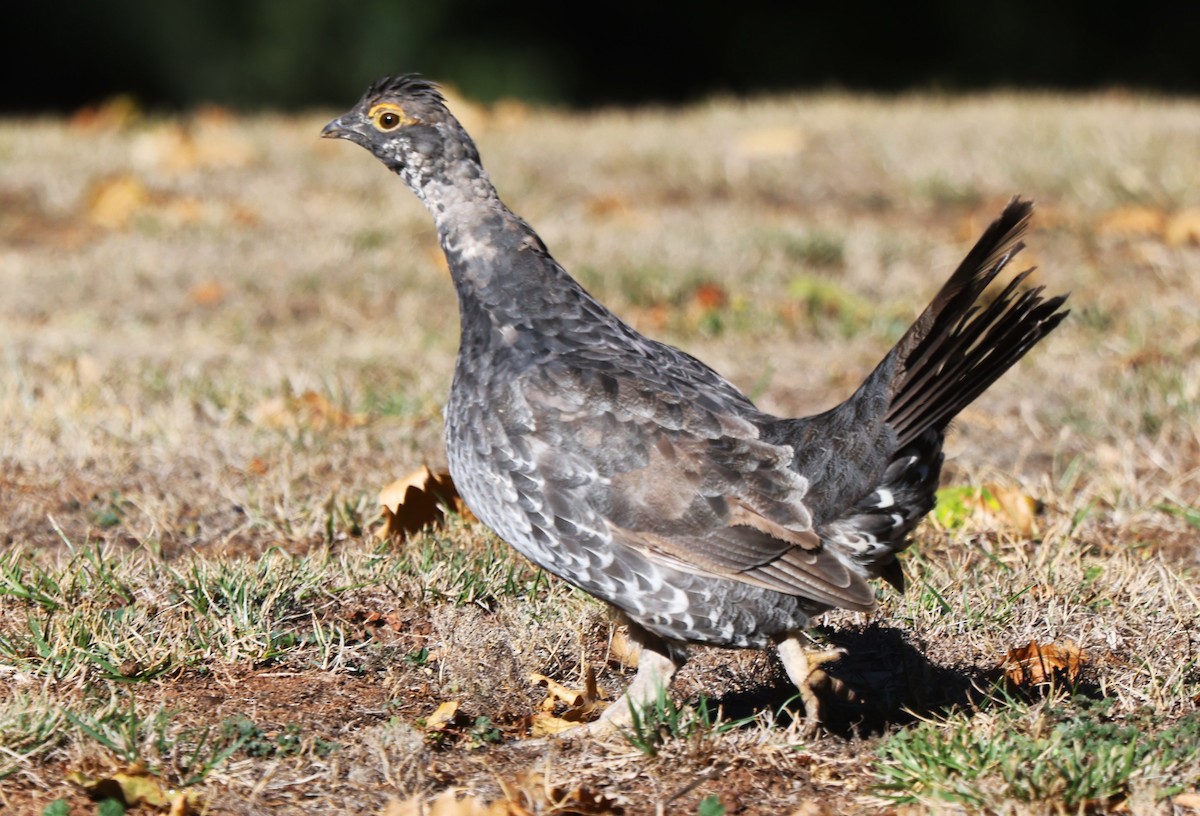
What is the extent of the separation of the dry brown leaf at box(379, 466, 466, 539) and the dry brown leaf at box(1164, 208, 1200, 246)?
4894 mm

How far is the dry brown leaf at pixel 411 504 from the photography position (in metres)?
4.21

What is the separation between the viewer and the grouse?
3176 mm

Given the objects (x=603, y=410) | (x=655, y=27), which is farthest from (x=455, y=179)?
(x=655, y=27)

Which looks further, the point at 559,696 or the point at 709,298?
the point at 709,298

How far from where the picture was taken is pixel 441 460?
16.7 ft

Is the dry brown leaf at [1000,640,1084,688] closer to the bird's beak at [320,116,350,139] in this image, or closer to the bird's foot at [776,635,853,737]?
the bird's foot at [776,635,853,737]

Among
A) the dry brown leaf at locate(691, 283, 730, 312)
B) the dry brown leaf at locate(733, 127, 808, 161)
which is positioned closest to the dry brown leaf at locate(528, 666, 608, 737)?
the dry brown leaf at locate(691, 283, 730, 312)

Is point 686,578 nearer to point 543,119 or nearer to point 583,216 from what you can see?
point 583,216

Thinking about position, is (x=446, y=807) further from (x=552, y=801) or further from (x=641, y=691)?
(x=641, y=691)

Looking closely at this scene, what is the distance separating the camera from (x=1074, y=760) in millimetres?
2928

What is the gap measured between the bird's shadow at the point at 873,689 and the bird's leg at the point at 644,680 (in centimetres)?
19

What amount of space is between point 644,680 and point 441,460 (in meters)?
1.84

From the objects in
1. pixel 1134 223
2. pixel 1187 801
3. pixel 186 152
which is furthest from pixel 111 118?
pixel 1187 801

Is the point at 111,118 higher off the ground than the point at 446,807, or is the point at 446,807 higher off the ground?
the point at 111,118
